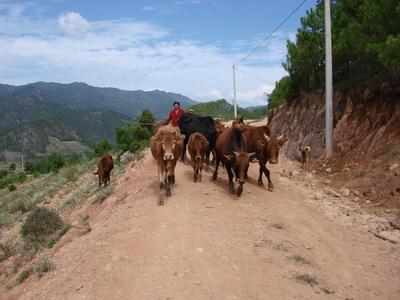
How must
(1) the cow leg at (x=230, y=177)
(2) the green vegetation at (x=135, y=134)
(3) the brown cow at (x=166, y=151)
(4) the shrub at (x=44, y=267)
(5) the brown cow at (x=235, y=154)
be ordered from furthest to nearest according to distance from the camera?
(2) the green vegetation at (x=135, y=134)
(1) the cow leg at (x=230, y=177)
(5) the brown cow at (x=235, y=154)
(3) the brown cow at (x=166, y=151)
(4) the shrub at (x=44, y=267)

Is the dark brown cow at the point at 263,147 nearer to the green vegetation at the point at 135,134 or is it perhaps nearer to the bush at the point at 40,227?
the bush at the point at 40,227

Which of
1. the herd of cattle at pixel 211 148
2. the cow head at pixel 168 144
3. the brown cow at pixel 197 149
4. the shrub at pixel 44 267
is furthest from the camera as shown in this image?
the brown cow at pixel 197 149

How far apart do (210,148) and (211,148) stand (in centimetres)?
4

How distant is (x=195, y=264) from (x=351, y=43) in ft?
38.2

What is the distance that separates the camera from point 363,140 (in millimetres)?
15656

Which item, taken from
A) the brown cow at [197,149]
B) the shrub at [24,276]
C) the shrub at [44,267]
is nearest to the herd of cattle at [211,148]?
the brown cow at [197,149]

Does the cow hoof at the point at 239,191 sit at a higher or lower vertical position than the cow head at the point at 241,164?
lower

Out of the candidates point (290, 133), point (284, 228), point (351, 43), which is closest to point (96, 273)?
point (284, 228)

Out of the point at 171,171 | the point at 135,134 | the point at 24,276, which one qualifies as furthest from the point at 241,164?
the point at 135,134

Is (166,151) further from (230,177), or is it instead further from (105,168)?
(105,168)

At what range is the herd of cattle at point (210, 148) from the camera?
10883mm

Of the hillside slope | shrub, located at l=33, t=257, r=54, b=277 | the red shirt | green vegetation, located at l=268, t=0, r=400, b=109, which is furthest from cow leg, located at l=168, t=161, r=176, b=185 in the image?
green vegetation, located at l=268, t=0, r=400, b=109

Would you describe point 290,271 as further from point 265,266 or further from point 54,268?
point 54,268

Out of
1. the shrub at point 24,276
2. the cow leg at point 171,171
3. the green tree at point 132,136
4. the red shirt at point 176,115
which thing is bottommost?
the green tree at point 132,136
